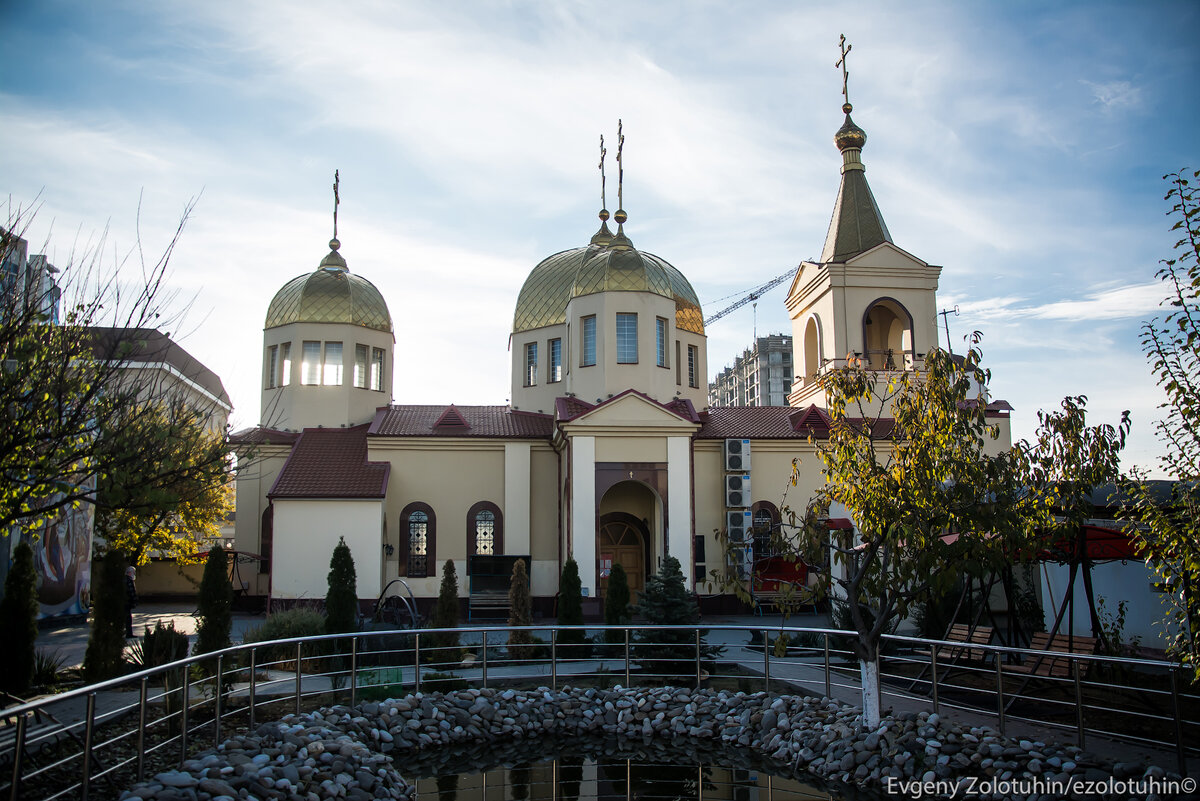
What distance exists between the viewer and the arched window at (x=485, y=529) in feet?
86.6

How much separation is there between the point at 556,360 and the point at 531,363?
4.23 ft

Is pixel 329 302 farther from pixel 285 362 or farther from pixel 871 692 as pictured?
pixel 871 692

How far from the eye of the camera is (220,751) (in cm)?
949

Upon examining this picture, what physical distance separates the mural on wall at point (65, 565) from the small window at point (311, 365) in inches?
293

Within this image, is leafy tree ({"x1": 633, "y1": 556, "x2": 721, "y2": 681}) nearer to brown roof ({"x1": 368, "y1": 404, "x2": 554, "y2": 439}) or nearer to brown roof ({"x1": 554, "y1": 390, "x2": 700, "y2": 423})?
brown roof ({"x1": 554, "y1": 390, "x2": 700, "y2": 423})

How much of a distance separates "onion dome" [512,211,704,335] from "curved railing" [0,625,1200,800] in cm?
1191

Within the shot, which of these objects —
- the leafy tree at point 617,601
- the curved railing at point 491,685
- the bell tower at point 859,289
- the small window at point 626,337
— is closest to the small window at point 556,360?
the small window at point 626,337

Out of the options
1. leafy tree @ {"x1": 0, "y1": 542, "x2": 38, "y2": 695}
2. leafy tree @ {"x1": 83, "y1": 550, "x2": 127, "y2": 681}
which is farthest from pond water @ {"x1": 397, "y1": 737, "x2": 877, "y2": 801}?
leafy tree @ {"x1": 0, "y1": 542, "x2": 38, "y2": 695}

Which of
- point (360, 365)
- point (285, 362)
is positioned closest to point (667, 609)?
point (360, 365)

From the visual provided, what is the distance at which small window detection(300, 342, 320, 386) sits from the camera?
95.0 ft

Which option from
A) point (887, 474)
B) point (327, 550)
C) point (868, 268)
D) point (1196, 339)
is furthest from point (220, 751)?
point (868, 268)

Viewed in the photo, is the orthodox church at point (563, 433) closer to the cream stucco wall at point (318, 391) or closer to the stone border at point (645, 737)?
the cream stucco wall at point (318, 391)

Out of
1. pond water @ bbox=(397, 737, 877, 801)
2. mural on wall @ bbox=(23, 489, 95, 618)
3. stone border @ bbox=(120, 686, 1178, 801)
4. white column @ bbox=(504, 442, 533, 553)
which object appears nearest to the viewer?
stone border @ bbox=(120, 686, 1178, 801)

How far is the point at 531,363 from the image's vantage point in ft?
101
